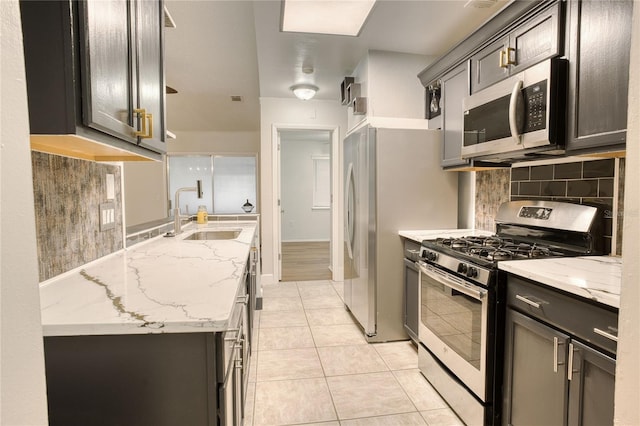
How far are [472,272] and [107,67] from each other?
1.71m

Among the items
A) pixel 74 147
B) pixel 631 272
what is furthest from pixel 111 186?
pixel 631 272

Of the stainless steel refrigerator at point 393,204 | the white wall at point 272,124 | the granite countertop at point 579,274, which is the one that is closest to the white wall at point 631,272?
the granite countertop at point 579,274

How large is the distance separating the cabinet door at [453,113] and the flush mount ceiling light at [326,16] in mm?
752

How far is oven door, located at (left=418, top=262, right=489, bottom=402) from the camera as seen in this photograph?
1.69m

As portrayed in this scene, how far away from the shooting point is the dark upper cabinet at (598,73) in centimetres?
134

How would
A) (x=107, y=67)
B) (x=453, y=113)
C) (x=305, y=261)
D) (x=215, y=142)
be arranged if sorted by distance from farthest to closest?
1. (x=215, y=142)
2. (x=305, y=261)
3. (x=453, y=113)
4. (x=107, y=67)

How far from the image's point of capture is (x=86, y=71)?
912 mm

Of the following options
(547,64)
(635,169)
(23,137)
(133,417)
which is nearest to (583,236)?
(547,64)

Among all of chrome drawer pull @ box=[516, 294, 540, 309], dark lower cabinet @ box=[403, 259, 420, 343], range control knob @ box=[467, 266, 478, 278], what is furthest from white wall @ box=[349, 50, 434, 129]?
chrome drawer pull @ box=[516, 294, 540, 309]

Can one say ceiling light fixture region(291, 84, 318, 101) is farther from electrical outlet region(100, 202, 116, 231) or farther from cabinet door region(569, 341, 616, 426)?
cabinet door region(569, 341, 616, 426)

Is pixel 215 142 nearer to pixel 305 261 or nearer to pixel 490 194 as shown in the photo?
pixel 305 261

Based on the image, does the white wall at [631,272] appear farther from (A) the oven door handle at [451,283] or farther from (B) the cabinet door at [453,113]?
(B) the cabinet door at [453,113]

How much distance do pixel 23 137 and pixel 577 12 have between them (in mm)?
2002

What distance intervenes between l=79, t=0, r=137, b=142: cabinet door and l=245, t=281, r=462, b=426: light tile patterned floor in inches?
63.7
